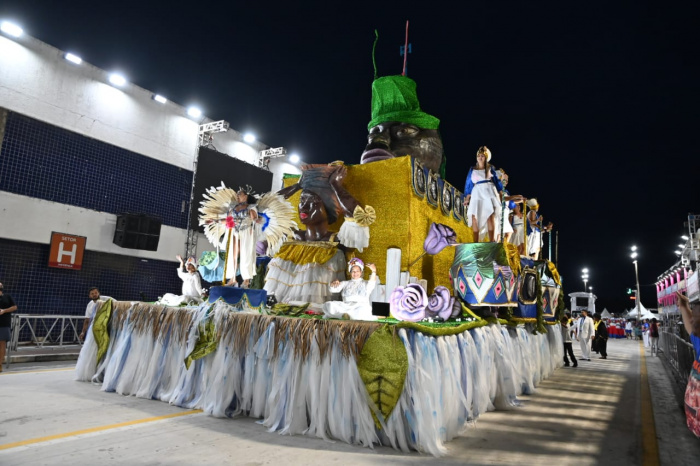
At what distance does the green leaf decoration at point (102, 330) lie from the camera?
565 centimetres

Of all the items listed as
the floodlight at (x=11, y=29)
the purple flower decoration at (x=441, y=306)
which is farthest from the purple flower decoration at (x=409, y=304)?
the floodlight at (x=11, y=29)

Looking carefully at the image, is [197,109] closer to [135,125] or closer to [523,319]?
[135,125]

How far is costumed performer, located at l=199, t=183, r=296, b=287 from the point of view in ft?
17.7

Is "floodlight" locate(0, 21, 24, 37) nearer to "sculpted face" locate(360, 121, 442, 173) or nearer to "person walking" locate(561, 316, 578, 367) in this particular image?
"sculpted face" locate(360, 121, 442, 173)

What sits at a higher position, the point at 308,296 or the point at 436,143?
the point at 436,143

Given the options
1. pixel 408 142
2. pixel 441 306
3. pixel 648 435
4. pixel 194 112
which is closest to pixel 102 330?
pixel 441 306

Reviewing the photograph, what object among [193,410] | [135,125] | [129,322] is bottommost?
[193,410]

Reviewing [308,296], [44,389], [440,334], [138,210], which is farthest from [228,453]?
[138,210]

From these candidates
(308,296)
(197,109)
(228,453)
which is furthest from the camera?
(197,109)

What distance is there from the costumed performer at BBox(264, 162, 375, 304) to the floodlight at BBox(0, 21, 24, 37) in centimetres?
811

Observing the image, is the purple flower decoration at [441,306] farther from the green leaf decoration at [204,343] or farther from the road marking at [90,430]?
the road marking at [90,430]

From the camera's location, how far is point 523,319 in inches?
266

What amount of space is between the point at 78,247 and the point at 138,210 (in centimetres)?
192

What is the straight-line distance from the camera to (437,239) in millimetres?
6562
